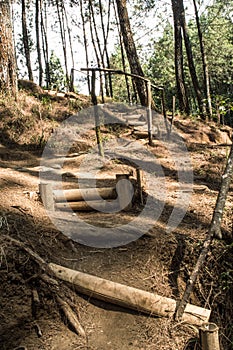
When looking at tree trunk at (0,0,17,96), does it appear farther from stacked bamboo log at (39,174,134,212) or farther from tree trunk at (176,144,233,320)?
tree trunk at (176,144,233,320)

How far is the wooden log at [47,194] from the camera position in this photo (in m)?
4.82

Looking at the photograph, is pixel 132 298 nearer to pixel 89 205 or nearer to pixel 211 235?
pixel 211 235

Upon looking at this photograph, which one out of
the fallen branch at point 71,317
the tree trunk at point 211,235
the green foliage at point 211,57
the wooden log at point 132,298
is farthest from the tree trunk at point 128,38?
the green foliage at point 211,57

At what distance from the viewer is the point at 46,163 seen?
7887mm

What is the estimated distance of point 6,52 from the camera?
9867mm

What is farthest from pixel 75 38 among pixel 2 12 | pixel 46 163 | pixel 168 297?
pixel 168 297

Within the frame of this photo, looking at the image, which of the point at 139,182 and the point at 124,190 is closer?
the point at 124,190

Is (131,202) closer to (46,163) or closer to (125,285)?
(125,285)

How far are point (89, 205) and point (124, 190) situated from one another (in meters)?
0.55

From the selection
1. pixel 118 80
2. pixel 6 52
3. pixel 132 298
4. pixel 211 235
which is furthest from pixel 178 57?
pixel 118 80

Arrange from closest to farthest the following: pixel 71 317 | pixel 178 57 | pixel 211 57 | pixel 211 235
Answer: pixel 71 317 → pixel 211 235 → pixel 178 57 → pixel 211 57

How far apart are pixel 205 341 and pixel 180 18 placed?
13277 millimetres

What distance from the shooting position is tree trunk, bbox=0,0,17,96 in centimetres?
977

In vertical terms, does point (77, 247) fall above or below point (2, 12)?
below
